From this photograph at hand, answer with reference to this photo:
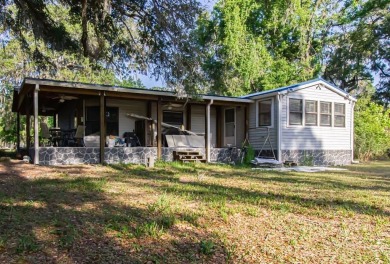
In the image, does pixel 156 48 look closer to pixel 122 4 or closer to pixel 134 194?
pixel 122 4

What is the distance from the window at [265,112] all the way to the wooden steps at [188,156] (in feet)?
10.4

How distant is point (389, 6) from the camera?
911 inches

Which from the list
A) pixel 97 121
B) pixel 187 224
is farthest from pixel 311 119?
pixel 187 224

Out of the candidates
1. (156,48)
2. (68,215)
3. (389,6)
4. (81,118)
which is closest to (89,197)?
(68,215)

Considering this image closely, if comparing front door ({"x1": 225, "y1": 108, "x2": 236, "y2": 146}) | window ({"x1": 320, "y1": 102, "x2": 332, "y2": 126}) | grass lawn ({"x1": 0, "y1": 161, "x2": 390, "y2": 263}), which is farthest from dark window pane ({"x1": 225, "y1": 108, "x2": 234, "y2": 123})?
grass lawn ({"x1": 0, "y1": 161, "x2": 390, "y2": 263})

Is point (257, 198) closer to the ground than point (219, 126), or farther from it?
closer to the ground

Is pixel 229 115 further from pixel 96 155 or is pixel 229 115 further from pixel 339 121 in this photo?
pixel 96 155

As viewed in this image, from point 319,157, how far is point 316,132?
1052mm

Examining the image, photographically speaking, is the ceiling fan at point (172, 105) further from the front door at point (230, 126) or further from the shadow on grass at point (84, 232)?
the shadow on grass at point (84, 232)

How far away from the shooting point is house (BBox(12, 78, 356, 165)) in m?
12.1

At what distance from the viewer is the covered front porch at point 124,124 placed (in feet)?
36.3

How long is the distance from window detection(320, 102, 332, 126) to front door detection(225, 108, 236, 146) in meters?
3.65

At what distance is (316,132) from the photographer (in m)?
14.6

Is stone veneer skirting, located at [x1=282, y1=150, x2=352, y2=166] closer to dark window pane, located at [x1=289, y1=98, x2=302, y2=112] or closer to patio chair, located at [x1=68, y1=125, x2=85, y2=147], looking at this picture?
dark window pane, located at [x1=289, y1=98, x2=302, y2=112]
